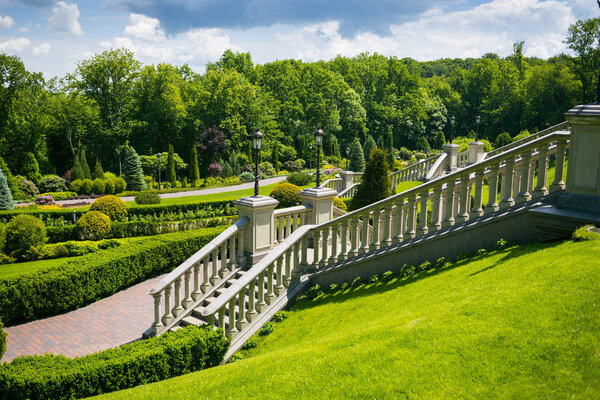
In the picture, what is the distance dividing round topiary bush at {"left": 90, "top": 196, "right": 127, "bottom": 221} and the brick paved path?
35.8ft

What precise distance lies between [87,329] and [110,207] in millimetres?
13197

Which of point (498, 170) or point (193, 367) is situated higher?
point (498, 170)

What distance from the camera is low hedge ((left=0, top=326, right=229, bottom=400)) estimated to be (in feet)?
20.0

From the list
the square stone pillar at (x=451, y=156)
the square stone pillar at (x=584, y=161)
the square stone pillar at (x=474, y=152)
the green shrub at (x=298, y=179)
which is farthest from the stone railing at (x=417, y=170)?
the square stone pillar at (x=584, y=161)

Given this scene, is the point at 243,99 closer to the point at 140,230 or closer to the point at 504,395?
the point at 140,230

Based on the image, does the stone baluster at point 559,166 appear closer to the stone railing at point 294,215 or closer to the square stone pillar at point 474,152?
the stone railing at point 294,215

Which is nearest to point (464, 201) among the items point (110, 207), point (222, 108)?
point (110, 207)

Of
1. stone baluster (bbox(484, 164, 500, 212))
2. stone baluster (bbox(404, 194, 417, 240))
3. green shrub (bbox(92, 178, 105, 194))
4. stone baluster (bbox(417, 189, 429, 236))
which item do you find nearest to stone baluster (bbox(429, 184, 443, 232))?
stone baluster (bbox(417, 189, 429, 236))

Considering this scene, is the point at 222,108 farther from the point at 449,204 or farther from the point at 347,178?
the point at 449,204

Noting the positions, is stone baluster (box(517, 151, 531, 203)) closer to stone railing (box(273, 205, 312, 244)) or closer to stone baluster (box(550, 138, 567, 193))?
stone baluster (box(550, 138, 567, 193))

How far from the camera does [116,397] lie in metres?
5.55

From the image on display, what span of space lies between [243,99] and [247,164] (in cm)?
878

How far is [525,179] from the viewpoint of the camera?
24.7 ft

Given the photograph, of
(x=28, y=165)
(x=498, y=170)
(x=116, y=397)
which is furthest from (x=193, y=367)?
(x=28, y=165)
